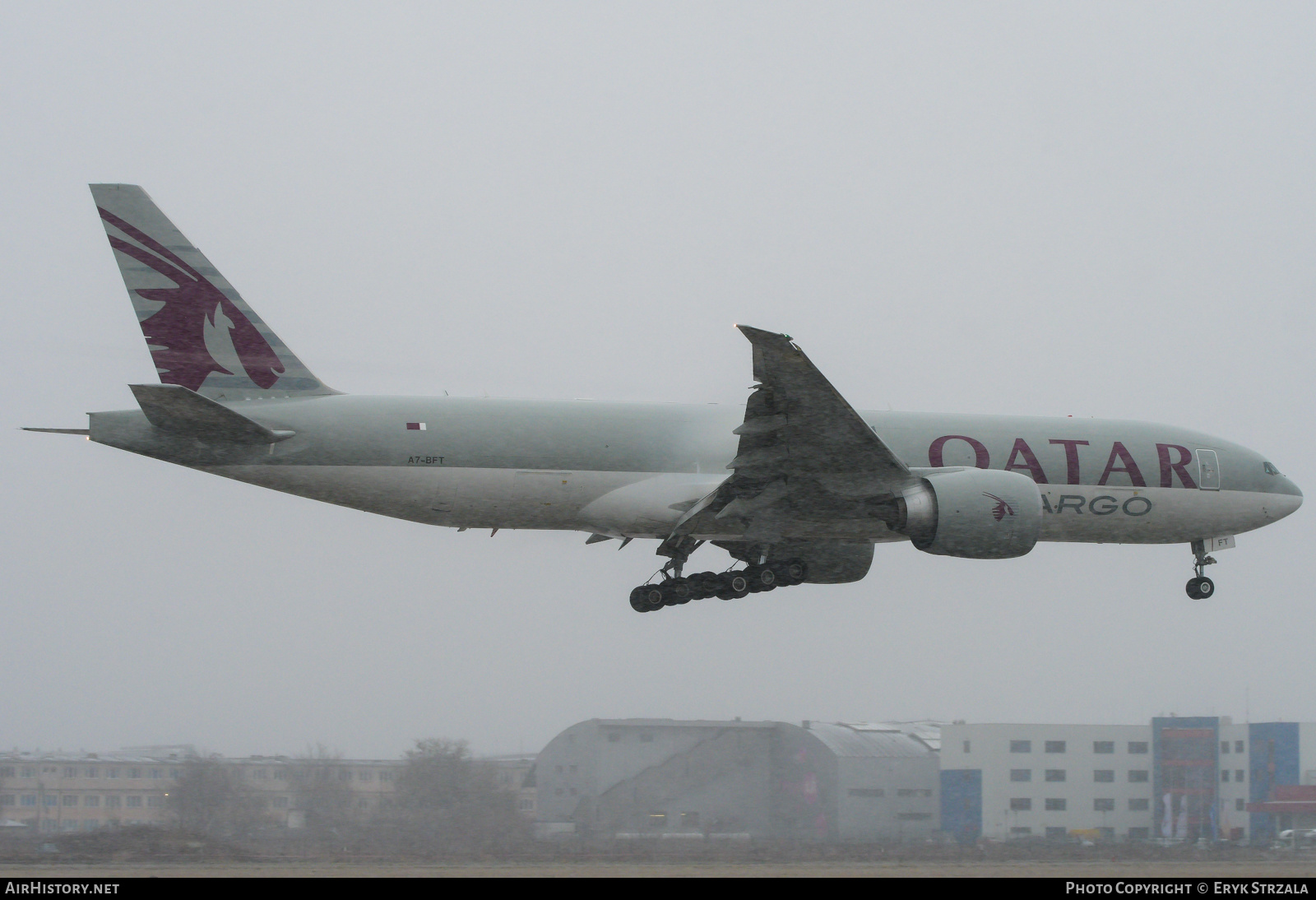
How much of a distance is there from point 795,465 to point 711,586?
3.09 meters

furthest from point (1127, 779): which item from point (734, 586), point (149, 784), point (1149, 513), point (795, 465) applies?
point (149, 784)

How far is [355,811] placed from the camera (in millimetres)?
18359

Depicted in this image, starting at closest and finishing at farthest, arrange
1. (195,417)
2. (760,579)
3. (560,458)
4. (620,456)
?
(195,417) → (560,458) → (620,456) → (760,579)

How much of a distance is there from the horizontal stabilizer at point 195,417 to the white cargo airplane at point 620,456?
37mm

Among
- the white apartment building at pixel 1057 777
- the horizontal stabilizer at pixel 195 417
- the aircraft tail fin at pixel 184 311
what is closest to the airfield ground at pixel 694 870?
the white apartment building at pixel 1057 777

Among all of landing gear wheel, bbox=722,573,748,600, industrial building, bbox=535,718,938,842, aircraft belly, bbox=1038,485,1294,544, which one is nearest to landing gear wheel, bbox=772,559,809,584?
landing gear wheel, bbox=722,573,748,600

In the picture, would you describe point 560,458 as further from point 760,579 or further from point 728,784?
point 728,784

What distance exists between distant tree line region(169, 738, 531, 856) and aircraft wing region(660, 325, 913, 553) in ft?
17.7

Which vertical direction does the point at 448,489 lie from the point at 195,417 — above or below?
below

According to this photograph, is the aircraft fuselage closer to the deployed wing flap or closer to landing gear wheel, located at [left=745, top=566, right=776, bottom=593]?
landing gear wheel, located at [left=745, top=566, right=776, bottom=593]

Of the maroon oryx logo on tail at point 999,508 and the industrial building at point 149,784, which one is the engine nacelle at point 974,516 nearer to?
the maroon oryx logo on tail at point 999,508

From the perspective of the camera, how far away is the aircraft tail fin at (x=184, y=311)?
816 inches

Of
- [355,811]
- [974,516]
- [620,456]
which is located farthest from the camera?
[620,456]

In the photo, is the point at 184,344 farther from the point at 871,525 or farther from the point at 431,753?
the point at 871,525
